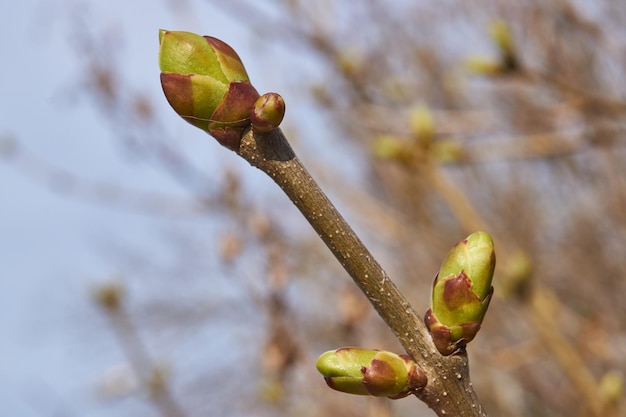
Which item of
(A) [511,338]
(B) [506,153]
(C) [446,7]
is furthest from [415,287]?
(B) [506,153]

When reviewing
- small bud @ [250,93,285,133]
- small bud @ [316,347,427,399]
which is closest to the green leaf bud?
small bud @ [250,93,285,133]

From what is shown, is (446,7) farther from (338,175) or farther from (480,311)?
(480,311)

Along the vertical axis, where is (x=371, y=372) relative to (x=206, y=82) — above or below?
below

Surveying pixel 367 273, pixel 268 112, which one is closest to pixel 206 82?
pixel 268 112

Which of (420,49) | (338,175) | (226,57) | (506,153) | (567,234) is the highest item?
(420,49)

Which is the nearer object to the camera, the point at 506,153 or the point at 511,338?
the point at 506,153

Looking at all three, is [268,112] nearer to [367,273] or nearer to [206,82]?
[206,82]
